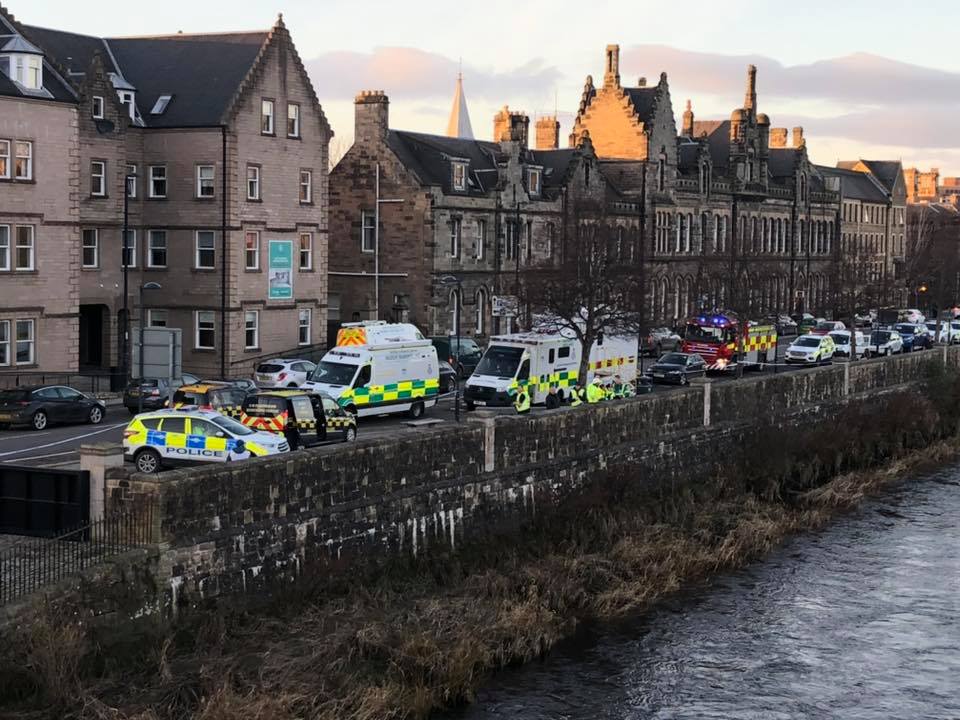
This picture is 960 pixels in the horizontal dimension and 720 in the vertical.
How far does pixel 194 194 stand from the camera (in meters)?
55.9

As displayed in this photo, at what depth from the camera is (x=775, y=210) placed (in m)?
101

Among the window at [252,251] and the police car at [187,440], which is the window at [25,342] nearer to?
the window at [252,251]

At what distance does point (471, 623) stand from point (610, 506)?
9.53 m

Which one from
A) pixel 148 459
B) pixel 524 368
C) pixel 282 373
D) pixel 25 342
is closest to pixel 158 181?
pixel 25 342

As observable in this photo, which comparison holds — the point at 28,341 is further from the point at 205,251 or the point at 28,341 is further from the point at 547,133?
the point at 547,133

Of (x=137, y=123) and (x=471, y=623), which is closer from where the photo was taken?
(x=471, y=623)

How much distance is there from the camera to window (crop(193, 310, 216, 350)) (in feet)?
184

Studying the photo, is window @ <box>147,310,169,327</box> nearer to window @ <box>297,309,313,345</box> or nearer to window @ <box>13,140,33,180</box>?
window @ <box>297,309,313,345</box>

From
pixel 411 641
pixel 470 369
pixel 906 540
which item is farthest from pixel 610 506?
pixel 470 369

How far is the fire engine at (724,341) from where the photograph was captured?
2480 inches

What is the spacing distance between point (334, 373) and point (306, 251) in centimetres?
1716

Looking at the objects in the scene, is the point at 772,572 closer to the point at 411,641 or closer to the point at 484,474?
the point at 484,474

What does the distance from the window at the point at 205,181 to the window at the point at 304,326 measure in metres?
6.73

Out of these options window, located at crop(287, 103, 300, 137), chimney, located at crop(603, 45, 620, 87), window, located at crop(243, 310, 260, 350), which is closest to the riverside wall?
window, located at crop(243, 310, 260, 350)
